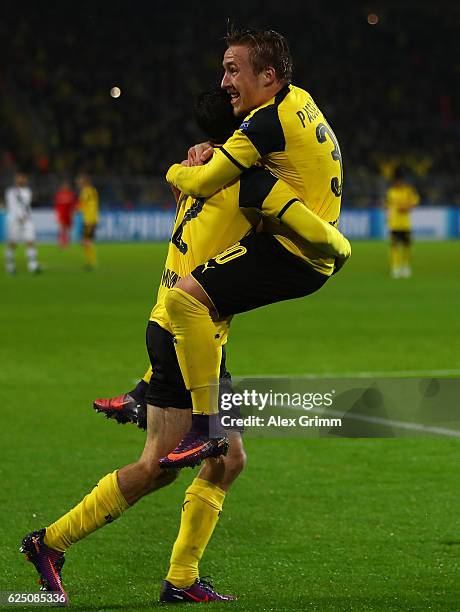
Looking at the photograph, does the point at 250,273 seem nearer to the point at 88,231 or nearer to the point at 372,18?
the point at 88,231

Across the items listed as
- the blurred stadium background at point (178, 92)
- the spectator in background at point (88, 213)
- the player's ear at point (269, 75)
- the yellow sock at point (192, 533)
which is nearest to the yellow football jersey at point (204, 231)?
the player's ear at point (269, 75)

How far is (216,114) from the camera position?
16.1 ft

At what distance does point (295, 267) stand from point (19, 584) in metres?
1.93

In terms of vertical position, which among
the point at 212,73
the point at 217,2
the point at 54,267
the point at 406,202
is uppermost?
the point at 217,2

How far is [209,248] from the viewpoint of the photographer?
482 centimetres

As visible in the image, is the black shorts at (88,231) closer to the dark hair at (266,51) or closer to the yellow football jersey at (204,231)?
the yellow football jersey at (204,231)

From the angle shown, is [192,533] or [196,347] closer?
[196,347]

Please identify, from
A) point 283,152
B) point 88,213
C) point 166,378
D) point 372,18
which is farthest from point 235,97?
point 372,18

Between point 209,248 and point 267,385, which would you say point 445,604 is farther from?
point 209,248

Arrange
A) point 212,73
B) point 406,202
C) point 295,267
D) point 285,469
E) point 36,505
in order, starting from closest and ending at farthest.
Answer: point 295,267 → point 36,505 → point 285,469 → point 406,202 → point 212,73

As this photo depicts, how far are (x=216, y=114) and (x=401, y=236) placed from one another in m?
22.2

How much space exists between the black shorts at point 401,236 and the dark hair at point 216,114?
71.8 feet

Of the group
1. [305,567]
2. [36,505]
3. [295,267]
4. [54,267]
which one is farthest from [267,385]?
[54,267]

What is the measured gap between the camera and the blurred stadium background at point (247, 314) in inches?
228
